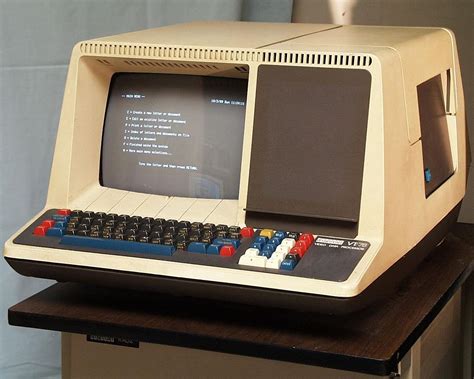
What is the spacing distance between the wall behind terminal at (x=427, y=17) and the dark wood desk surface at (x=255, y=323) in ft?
1.86

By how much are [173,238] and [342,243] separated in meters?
0.19

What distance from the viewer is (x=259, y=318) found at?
1.07 metres

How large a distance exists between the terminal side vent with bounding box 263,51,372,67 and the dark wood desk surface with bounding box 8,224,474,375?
284mm

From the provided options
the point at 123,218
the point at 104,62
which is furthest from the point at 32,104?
the point at 123,218

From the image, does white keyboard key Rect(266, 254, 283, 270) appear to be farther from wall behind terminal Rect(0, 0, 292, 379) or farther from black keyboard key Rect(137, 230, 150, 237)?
wall behind terminal Rect(0, 0, 292, 379)

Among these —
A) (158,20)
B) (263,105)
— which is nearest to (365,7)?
(158,20)

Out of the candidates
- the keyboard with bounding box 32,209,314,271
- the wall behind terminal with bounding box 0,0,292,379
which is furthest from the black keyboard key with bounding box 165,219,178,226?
the wall behind terminal with bounding box 0,0,292,379

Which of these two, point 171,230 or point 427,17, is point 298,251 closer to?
point 171,230

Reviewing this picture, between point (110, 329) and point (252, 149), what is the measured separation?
261 millimetres

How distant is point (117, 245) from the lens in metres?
1.06

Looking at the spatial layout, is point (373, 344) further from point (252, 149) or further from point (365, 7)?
point (365, 7)

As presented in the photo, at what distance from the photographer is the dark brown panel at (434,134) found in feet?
3.86

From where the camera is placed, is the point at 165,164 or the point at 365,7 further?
the point at 365,7

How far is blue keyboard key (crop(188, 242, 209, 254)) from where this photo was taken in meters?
1.03
